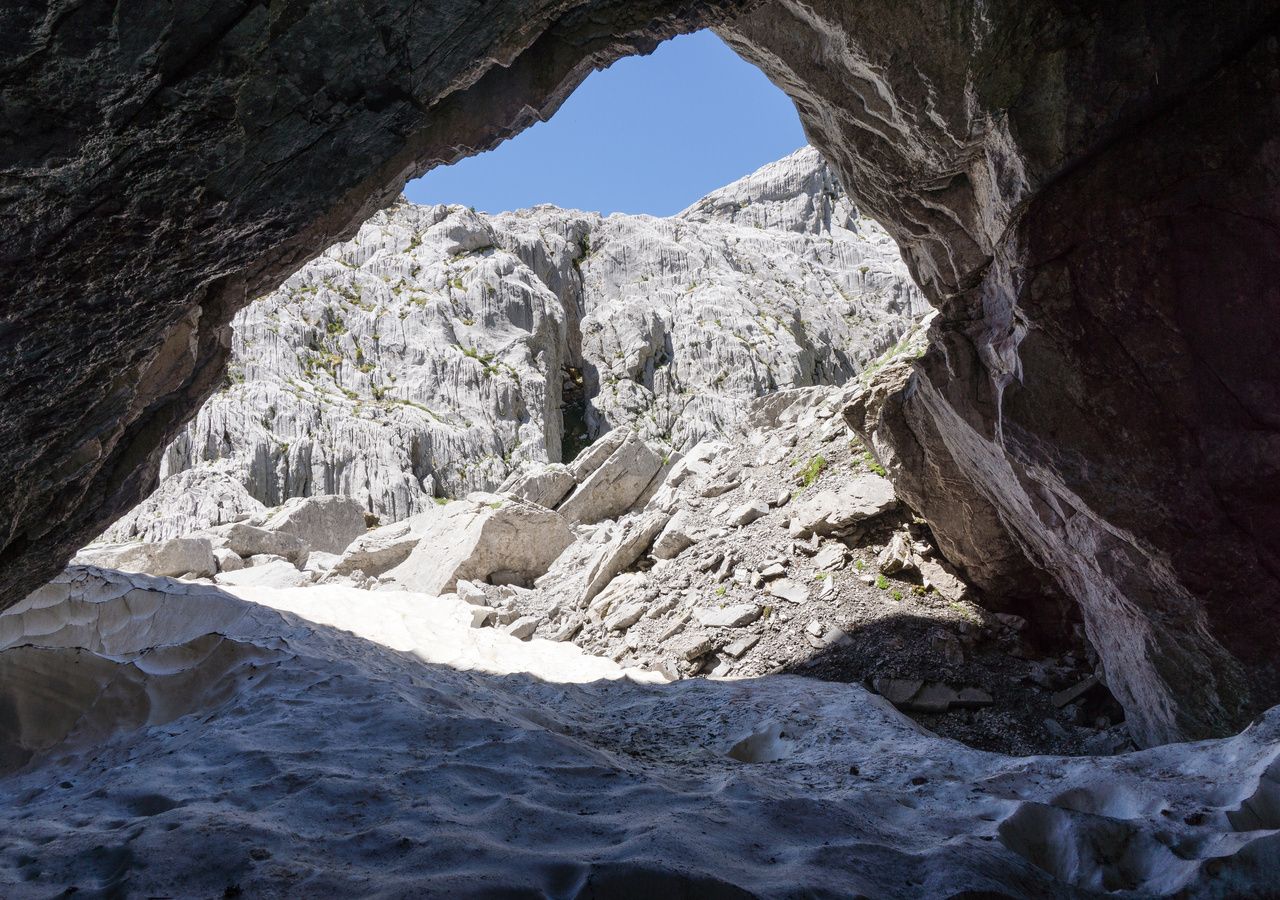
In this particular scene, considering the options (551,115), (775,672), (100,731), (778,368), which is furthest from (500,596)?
(778,368)

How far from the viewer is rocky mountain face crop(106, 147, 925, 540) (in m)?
30.8

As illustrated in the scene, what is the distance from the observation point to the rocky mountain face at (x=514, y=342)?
30.8 m

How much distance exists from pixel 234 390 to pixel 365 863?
32.6 meters

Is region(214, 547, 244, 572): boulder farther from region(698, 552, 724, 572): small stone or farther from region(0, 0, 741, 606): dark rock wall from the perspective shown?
region(0, 0, 741, 606): dark rock wall

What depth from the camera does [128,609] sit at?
308 inches

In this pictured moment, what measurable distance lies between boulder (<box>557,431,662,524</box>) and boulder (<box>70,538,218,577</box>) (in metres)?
8.92

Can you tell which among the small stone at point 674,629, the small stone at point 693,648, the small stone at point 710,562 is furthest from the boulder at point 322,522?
the small stone at point 693,648

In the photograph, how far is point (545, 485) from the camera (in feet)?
69.2

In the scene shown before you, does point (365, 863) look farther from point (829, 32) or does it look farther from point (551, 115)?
point (829, 32)

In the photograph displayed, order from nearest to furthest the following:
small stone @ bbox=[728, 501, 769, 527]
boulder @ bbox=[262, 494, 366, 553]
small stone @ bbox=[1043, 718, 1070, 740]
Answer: small stone @ bbox=[1043, 718, 1070, 740] → small stone @ bbox=[728, 501, 769, 527] → boulder @ bbox=[262, 494, 366, 553]

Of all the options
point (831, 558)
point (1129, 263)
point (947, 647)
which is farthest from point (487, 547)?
point (1129, 263)

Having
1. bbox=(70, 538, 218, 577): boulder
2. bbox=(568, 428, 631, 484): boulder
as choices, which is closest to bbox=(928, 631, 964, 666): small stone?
bbox=(568, 428, 631, 484): boulder

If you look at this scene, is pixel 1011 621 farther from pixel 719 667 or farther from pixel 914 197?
pixel 914 197

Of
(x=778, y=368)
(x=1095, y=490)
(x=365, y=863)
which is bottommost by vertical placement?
(x=365, y=863)
